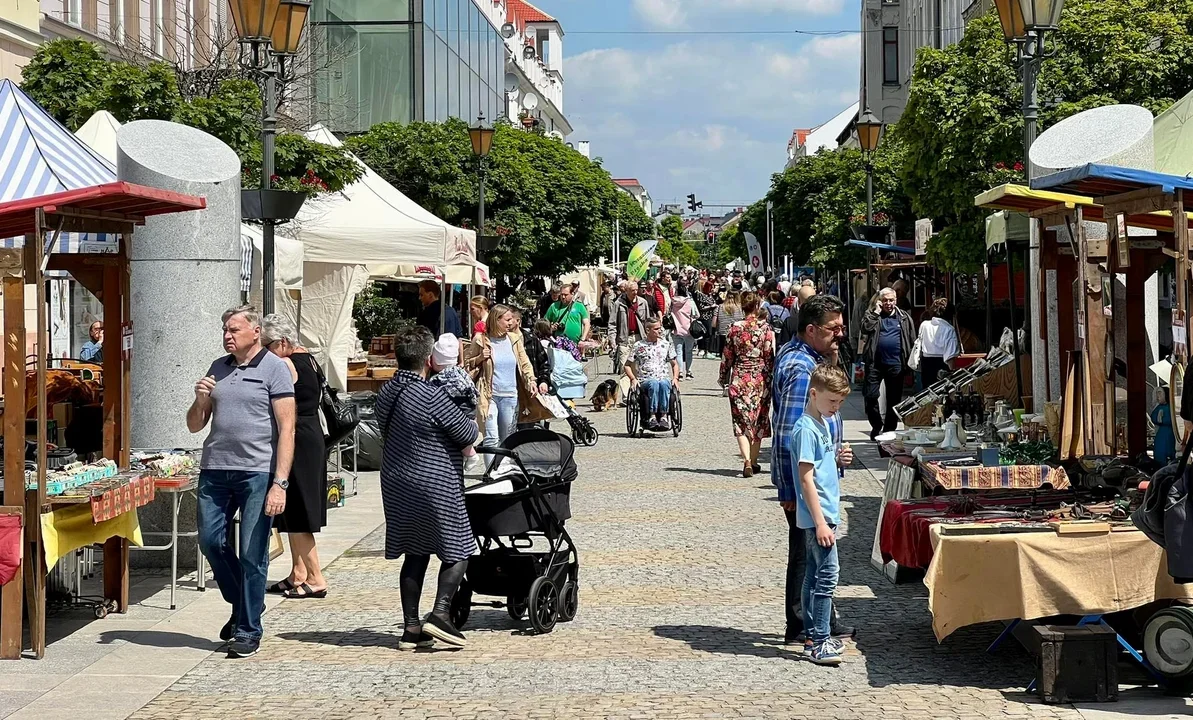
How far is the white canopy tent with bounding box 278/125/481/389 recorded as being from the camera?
57.6 ft

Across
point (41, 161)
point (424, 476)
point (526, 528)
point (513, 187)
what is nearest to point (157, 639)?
point (424, 476)

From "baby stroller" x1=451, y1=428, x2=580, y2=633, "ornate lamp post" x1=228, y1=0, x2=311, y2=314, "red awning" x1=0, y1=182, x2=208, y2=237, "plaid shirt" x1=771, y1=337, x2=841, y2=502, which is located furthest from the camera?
"ornate lamp post" x1=228, y1=0, x2=311, y2=314

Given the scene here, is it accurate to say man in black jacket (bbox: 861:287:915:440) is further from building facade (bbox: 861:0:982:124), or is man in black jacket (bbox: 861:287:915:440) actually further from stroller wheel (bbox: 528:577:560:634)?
building facade (bbox: 861:0:982:124)

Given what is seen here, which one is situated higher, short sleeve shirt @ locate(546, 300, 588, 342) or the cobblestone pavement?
short sleeve shirt @ locate(546, 300, 588, 342)

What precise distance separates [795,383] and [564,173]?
38884 millimetres

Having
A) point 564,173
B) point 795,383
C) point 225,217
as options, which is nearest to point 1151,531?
point 795,383

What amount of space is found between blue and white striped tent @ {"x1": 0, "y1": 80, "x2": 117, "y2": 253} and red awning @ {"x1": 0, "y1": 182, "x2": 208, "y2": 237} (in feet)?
9.17

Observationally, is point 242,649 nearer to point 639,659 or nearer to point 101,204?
point 639,659

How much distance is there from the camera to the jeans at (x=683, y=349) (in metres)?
28.9

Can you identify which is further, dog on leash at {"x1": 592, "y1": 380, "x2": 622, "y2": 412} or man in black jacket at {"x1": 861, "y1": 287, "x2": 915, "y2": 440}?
dog on leash at {"x1": 592, "y1": 380, "x2": 622, "y2": 412}

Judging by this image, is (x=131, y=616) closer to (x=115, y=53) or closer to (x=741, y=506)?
(x=741, y=506)

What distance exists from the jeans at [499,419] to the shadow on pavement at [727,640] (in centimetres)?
677

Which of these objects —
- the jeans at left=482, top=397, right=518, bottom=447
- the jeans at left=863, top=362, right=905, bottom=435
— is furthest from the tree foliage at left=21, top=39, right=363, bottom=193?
the jeans at left=863, top=362, right=905, bottom=435

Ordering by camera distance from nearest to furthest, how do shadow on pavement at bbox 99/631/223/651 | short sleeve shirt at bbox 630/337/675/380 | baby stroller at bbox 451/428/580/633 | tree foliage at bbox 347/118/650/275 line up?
shadow on pavement at bbox 99/631/223/651 < baby stroller at bbox 451/428/580/633 < short sleeve shirt at bbox 630/337/675/380 < tree foliage at bbox 347/118/650/275
